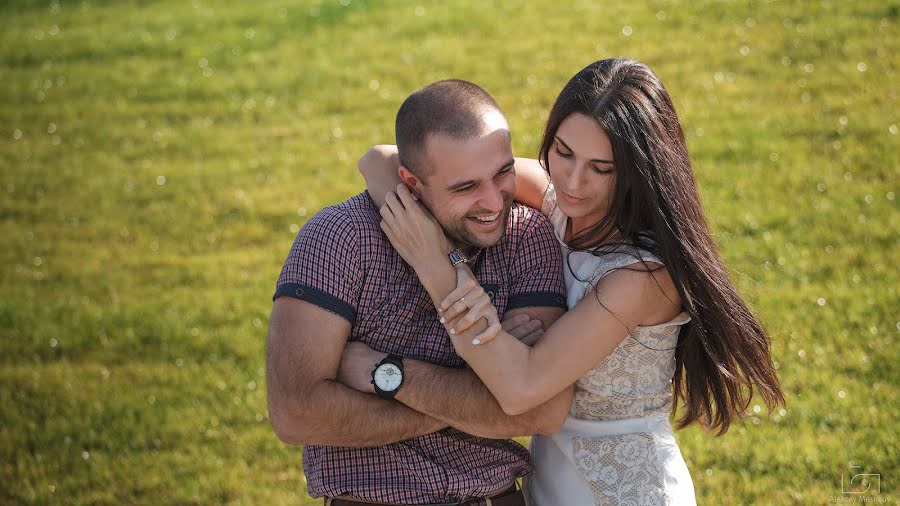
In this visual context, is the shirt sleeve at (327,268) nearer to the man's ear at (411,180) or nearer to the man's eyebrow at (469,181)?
the man's ear at (411,180)

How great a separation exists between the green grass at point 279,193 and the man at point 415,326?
2081mm

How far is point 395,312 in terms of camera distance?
3.88m

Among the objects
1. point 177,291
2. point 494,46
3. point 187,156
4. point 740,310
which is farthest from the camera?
point 494,46

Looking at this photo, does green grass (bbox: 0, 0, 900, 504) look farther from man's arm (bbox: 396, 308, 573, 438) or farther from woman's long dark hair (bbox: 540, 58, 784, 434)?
man's arm (bbox: 396, 308, 573, 438)

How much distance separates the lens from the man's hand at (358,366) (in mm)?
3715

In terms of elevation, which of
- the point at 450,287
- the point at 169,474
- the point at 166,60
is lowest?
the point at 169,474

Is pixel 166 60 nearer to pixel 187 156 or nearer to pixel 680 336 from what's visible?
pixel 187 156

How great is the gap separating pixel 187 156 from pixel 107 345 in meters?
4.03

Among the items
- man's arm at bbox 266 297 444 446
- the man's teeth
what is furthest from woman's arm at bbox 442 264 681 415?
the man's teeth

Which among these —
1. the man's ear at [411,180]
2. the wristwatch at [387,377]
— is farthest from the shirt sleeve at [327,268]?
the man's ear at [411,180]

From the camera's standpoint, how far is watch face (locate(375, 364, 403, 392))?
3691 millimetres

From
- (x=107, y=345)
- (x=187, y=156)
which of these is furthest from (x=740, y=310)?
(x=187, y=156)

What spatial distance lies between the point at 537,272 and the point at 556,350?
1.46 ft

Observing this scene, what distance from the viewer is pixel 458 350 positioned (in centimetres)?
367
